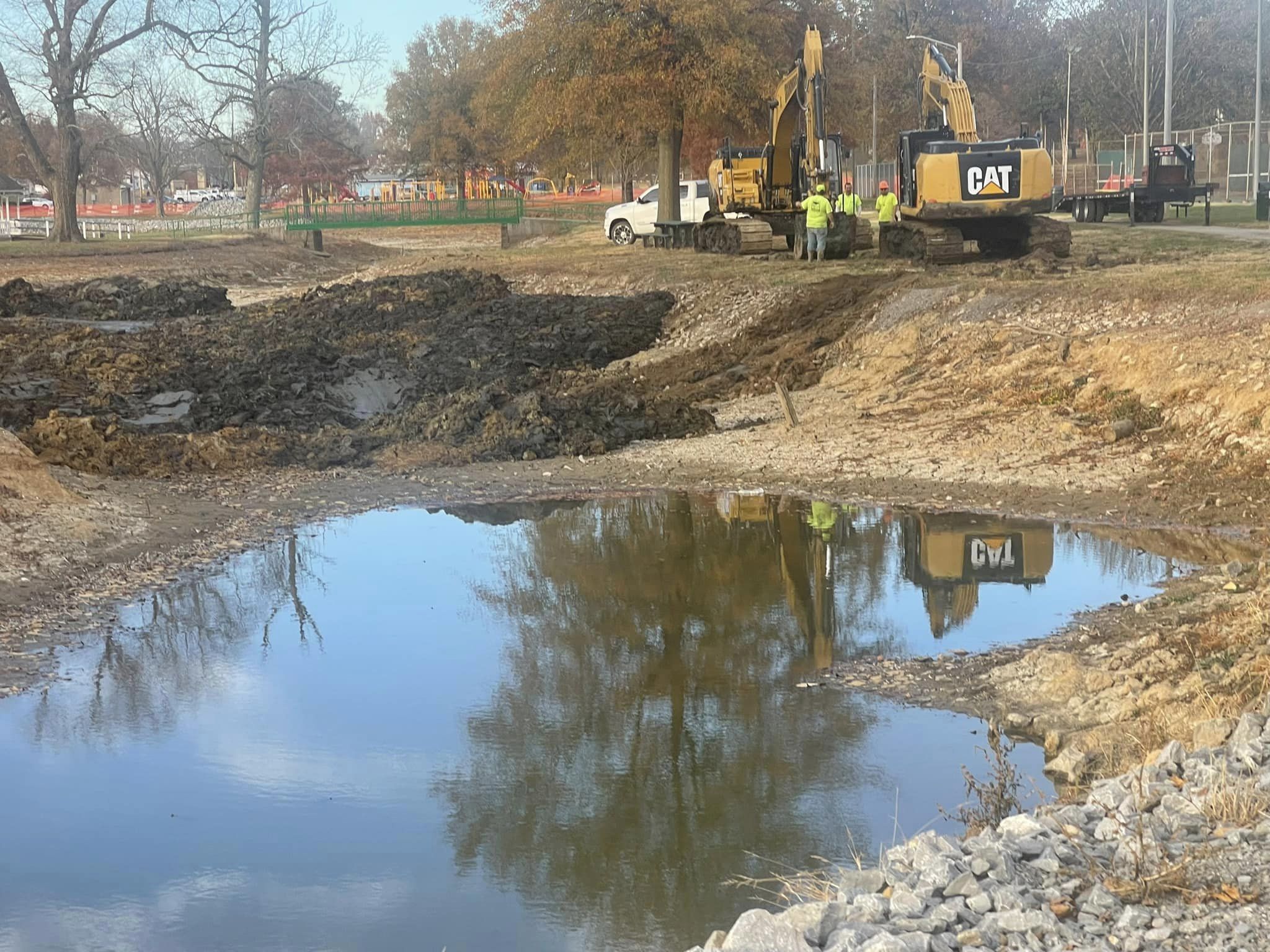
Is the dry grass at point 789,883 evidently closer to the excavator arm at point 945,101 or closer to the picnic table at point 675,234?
the excavator arm at point 945,101

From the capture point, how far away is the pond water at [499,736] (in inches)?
285

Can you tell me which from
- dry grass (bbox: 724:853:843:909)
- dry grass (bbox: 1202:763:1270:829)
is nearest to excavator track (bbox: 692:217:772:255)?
dry grass (bbox: 724:853:843:909)

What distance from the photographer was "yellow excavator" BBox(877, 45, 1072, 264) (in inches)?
999

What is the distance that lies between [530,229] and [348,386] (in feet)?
115

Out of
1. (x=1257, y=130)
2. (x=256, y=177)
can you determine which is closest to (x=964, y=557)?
(x=1257, y=130)

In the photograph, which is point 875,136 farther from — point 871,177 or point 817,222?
point 817,222

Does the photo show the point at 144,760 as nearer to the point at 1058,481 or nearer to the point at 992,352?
the point at 1058,481

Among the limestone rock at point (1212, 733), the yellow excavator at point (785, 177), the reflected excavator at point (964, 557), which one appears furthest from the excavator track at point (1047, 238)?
the limestone rock at point (1212, 733)

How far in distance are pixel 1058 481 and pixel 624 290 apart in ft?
53.2

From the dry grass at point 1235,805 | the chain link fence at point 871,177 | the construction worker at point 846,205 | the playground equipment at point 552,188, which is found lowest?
the dry grass at point 1235,805

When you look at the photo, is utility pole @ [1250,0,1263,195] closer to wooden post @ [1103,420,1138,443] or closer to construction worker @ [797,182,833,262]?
construction worker @ [797,182,833,262]

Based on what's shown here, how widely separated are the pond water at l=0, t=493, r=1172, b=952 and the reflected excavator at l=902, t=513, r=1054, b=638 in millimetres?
43

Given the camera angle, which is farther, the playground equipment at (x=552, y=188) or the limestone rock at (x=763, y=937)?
the playground equipment at (x=552, y=188)

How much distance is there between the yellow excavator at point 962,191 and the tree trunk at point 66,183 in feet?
121
